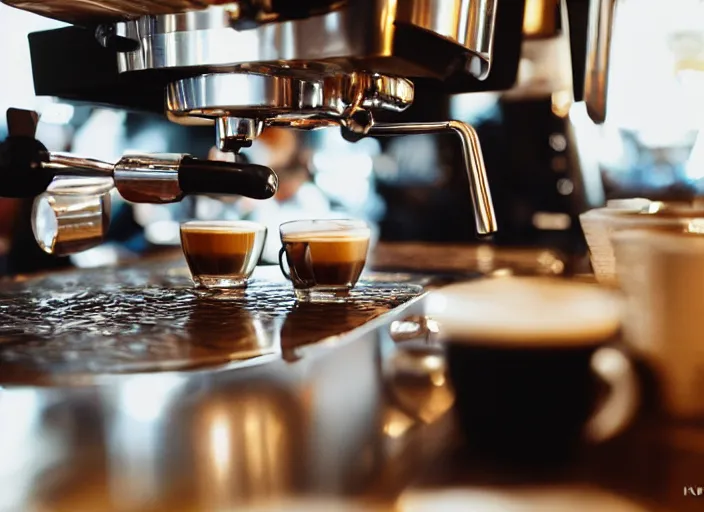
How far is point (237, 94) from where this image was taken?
0.66 metres

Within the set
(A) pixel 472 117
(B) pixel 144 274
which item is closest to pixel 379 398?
(B) pixel 144 274

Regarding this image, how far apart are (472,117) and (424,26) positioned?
2.63 ft

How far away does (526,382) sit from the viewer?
1.39 ft

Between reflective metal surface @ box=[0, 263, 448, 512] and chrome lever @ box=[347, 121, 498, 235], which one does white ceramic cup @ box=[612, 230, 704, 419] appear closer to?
reflective metal surface @ box=[0, 263, 448, 512]

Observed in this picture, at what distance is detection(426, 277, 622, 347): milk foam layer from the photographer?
1.42 ft

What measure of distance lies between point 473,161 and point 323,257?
194 mm

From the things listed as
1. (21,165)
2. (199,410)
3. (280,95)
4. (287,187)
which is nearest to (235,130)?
(280,95)

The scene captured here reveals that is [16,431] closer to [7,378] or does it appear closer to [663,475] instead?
[7,378]

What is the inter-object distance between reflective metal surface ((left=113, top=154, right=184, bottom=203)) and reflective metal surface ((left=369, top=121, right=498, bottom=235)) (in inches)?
10.7

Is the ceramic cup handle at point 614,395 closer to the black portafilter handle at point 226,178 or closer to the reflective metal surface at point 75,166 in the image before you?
the black portafilter handle at point 226,178

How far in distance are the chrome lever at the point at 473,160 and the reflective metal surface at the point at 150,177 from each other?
0.82 ft

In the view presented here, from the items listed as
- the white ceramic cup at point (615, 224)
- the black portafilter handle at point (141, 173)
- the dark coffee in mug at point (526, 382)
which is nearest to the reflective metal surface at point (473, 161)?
the white ceramic cup at point (615, 224)

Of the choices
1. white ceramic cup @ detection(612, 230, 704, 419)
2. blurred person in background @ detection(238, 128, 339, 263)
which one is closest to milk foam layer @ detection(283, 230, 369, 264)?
white ceramic cup @ detection(612, 230, 704, 419)

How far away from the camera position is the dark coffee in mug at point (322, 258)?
77 centimetres
